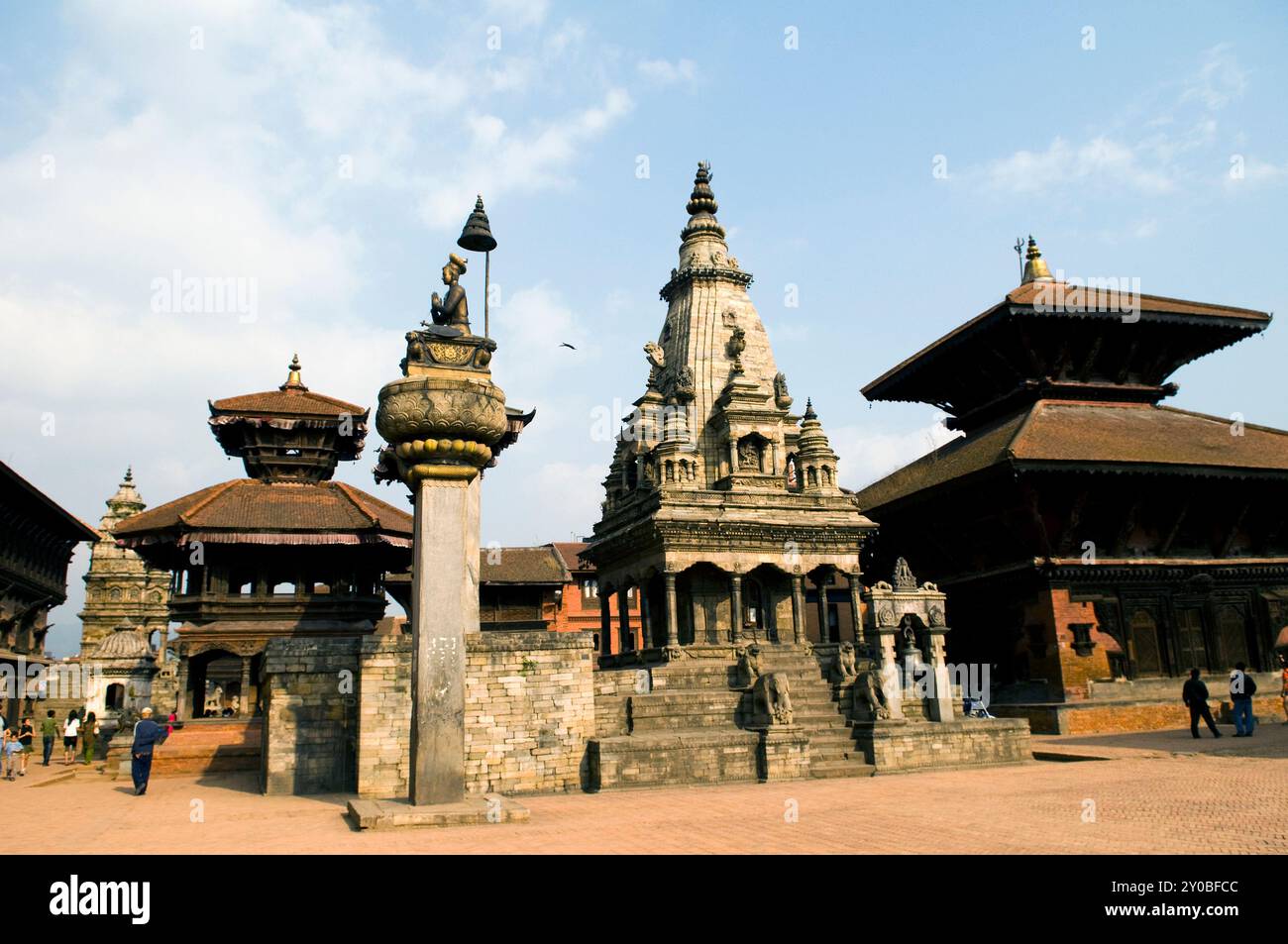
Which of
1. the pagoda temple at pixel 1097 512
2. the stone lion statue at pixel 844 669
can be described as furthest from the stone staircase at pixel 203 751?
the pagoda temple at pixel 1097 512

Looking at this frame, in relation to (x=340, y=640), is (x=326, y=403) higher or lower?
higher

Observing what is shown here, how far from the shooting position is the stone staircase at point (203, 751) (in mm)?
22281

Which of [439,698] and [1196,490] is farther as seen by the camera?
[1196,490]

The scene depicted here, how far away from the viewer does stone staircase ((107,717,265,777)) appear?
22.3 m

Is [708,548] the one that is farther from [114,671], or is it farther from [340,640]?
[114,671]

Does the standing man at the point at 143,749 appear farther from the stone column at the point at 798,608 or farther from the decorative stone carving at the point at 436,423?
the stone column at the point at 798,608

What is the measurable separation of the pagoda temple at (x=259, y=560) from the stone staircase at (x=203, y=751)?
1991mm

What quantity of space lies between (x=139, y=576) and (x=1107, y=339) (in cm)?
5389

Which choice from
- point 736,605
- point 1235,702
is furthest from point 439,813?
point 1235,702

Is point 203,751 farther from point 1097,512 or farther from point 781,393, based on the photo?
point 1097,512

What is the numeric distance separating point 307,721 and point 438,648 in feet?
23.3
